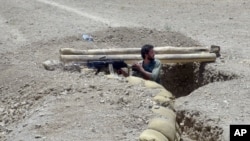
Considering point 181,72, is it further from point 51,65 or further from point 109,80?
point 51,65

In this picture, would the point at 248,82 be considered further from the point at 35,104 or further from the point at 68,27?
the point at 68,27

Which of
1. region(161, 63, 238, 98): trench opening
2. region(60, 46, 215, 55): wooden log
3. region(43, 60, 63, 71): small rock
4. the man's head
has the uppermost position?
the man's head

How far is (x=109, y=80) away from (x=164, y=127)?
1867 mm

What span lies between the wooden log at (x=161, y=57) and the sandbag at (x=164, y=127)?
255cm

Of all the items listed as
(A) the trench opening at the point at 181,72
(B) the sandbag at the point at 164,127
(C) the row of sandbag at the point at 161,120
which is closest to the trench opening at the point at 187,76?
(A) the trench opening at the point at 181,72

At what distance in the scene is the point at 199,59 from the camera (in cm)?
986

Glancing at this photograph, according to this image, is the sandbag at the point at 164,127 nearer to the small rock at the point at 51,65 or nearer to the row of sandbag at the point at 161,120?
the row of sandbag at the point at 161,120

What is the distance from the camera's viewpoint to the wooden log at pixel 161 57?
9.45 m

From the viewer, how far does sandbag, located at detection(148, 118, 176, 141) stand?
6.82m

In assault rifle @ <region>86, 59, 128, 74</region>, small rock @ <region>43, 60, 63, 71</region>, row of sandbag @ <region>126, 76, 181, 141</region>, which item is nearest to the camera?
row of sandbag @ <region>126, 76, 181, 141</region>

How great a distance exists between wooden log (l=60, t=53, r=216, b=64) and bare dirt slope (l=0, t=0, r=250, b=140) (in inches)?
9.6

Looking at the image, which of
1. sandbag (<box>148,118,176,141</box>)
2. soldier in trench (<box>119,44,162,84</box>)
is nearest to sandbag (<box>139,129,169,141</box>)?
sandbag (<box>148,118,176,141</box>)

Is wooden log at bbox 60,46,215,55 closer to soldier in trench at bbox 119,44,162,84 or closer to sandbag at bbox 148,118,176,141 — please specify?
soldier in trench at bbox 119,44,162,84

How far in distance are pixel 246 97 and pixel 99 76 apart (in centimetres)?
230
